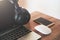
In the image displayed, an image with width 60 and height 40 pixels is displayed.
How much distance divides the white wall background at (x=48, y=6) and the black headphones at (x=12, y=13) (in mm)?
494

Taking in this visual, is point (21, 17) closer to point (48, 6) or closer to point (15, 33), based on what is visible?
point (15, 33)

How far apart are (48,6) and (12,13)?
0.63 metres

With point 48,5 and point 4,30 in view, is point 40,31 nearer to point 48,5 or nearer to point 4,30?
point 4,30

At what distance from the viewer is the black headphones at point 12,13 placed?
36.3 inches

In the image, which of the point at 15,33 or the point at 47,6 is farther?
the point at 47,6

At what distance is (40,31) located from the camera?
1.01 m

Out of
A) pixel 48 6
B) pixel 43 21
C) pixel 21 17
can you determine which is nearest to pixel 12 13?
pixel 21 17

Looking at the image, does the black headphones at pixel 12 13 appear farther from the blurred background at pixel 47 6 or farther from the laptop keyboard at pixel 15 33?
the blurred background at pixel 47 6

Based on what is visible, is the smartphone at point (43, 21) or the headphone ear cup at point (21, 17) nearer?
the headphone ear cup at point (21, 17)

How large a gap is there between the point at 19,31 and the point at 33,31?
0.43 feet

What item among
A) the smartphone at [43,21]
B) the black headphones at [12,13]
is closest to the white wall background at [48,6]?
the smartphone at [43,21]

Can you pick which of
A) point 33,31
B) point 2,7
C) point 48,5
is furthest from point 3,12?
point 48,5

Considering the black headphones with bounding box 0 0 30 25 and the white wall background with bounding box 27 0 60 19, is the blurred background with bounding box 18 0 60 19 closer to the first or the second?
the white wall background with bounding box 27 0 60 19

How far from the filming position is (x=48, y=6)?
1478mm
